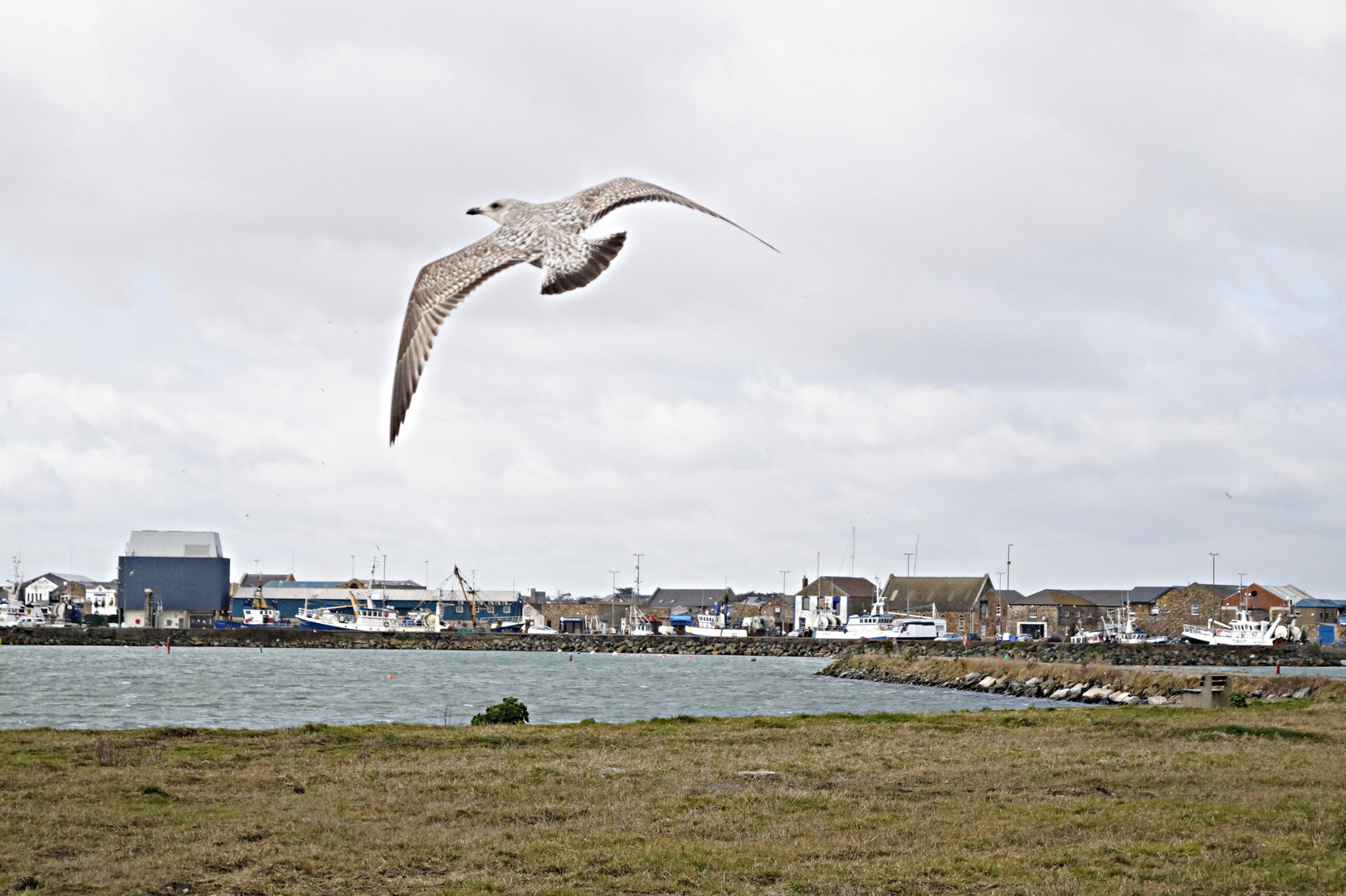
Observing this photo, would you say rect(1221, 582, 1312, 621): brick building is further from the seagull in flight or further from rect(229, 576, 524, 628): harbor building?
the seagull in flight

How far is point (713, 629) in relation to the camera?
168375mm

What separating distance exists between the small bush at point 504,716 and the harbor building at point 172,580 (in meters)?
128

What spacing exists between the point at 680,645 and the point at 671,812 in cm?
13132

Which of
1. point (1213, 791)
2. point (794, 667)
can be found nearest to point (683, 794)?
point (1213, 791)

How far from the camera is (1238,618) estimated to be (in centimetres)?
14175

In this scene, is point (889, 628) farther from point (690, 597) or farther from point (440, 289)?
point (440, 289)

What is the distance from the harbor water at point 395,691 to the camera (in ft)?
152

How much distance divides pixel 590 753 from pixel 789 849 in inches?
375

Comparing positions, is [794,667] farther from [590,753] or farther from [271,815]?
[271,815]

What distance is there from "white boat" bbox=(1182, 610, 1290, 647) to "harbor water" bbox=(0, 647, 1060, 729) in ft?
169

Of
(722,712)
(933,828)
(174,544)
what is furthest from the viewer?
(174,544)

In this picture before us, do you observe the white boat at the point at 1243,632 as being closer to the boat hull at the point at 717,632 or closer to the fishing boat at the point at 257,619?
the boat hull at the point at 717,632

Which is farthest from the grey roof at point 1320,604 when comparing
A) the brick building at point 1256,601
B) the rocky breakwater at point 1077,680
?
the rocky breakwater at point 1077,680

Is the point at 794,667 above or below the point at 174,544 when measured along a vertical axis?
below
